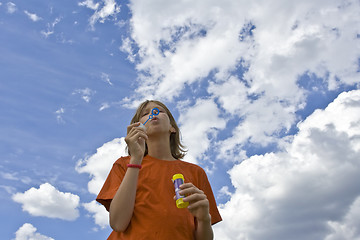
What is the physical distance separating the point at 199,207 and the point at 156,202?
0.49 meters

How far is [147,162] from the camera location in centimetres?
380

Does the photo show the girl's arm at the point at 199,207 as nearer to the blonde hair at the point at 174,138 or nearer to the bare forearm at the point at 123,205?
the bare forearm at the point at 123,205

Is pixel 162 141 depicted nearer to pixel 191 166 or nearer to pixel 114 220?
pixel 191 166

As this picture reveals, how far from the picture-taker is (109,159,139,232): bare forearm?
3113 mm

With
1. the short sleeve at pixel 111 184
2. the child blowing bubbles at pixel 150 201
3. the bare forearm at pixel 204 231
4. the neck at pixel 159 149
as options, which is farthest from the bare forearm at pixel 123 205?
the neck at pixel 159 149

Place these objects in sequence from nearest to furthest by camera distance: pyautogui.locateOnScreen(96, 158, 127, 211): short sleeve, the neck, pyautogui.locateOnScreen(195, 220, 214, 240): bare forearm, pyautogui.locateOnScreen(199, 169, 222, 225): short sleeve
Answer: pyautogui.locateOnScreen(195, 220, 214, 240): bare forearm, pyautogui.locateOnScreen(96, 158, 127, 211): short sleeve, pyautogui.locateOnScreen(199, 169, 222, 225): short sleeve, the neck

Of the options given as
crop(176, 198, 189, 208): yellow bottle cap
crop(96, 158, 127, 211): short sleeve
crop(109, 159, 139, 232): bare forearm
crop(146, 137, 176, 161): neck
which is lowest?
crop(176, 198, 189, 208): yellow bottle cap

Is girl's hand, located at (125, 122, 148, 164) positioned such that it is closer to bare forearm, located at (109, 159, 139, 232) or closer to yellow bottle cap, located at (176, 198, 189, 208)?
bare forearm, located at (109, 159, 139, 232)

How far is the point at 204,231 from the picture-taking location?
325 centimetres

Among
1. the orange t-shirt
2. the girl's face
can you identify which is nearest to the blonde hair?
the girl's face

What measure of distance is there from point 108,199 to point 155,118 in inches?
51.4

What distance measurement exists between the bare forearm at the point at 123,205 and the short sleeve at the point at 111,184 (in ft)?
0.59

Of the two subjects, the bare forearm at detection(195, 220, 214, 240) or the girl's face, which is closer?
the bare forearm at detection(195, 220, 214, 240)

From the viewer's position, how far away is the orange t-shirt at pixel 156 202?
3.08 metres
